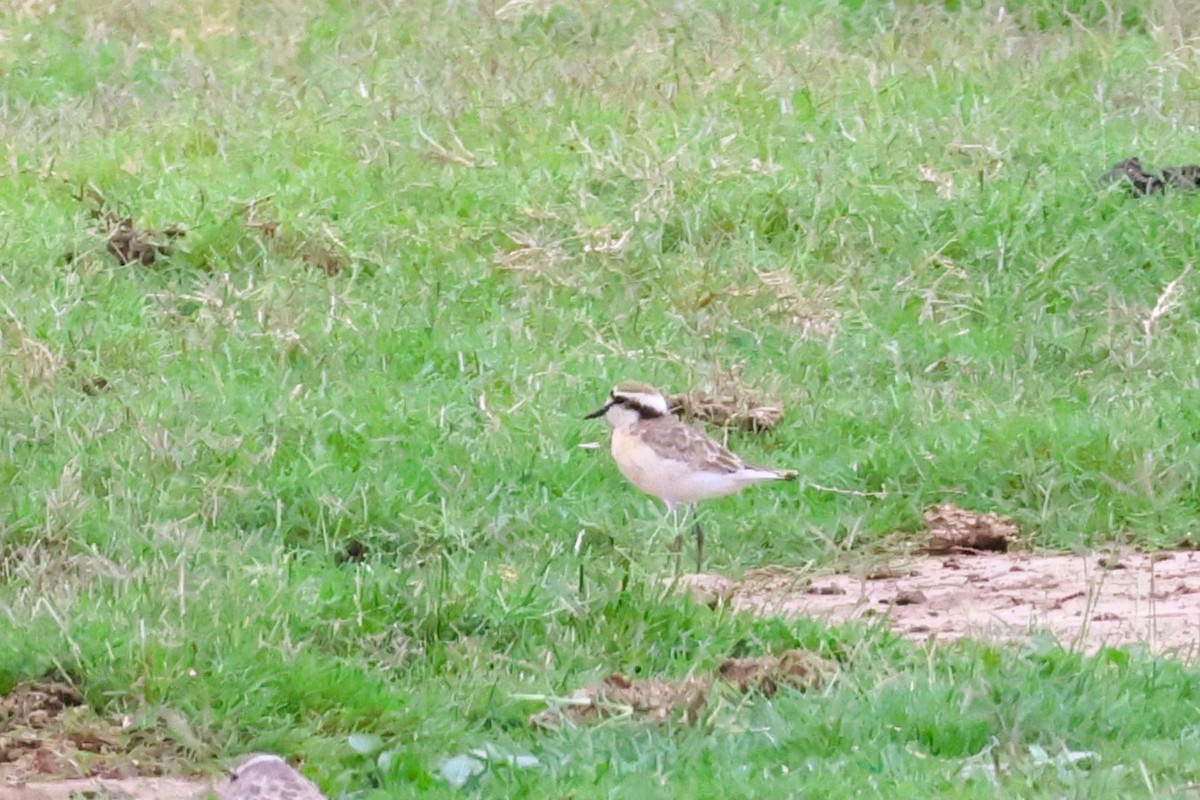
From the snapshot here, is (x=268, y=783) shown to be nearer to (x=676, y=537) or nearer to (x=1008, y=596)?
(x=676, y=537)

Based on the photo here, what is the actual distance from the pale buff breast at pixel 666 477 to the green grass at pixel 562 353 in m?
0.31

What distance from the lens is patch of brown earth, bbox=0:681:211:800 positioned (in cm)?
559

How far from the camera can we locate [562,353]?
9602 millimetres

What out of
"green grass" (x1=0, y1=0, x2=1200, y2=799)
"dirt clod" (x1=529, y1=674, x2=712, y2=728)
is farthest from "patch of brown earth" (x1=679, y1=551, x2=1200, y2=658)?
"dirt clod" (x1=529, y1=674, x2=712, y2=728)

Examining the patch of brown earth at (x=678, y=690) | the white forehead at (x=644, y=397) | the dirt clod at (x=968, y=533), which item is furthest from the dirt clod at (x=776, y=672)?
the dirt clod at (x=968, y=533)

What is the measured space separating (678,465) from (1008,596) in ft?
3.72

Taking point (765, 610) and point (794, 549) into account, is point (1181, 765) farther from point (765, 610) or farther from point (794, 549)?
point (794, 549)

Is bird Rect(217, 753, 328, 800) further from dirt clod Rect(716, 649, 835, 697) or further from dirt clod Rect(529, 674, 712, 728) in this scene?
dirt clod Rect(716, 649, 835, 697)

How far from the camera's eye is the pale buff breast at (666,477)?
7.51m

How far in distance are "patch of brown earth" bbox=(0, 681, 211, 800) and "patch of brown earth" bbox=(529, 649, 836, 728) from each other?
3.15 ft

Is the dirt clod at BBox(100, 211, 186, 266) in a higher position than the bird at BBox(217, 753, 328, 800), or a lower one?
lower

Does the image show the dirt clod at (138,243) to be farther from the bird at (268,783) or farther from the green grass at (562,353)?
the bird at (268,783)

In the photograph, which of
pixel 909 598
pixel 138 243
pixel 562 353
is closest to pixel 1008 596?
pixel 909 598

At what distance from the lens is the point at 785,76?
502 inches
